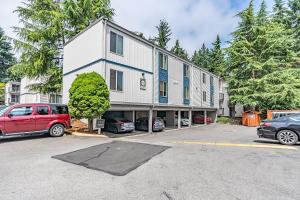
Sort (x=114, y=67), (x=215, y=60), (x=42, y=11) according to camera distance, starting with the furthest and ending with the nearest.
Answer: (x=215, y=60)
(x=42, y=11)
(x=114, y=67)

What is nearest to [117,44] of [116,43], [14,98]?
[116,43]

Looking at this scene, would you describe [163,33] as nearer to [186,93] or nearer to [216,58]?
[216,58]

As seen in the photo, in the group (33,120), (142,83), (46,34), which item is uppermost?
(46,34)

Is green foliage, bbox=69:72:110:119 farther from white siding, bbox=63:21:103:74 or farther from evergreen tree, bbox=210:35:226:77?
evergreen tree, bbox=210:35:226:77

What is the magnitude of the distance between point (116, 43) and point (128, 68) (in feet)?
6.61

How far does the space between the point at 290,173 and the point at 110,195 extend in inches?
179

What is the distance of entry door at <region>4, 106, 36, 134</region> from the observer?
31.7 ft

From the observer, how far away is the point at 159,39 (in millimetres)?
40625

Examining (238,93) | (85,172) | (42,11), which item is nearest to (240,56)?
(238,93)

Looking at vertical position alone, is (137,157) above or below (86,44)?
below

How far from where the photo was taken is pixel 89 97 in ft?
38.0

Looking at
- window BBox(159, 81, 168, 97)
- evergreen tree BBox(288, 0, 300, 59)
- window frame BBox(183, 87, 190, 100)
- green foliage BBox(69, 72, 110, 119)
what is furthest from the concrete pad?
evergreen tree BBox(288, 0, 300, 59)

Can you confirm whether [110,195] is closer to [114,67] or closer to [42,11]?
[114,67]

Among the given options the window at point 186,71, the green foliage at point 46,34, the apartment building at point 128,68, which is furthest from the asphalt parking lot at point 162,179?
the window at point 186,71
